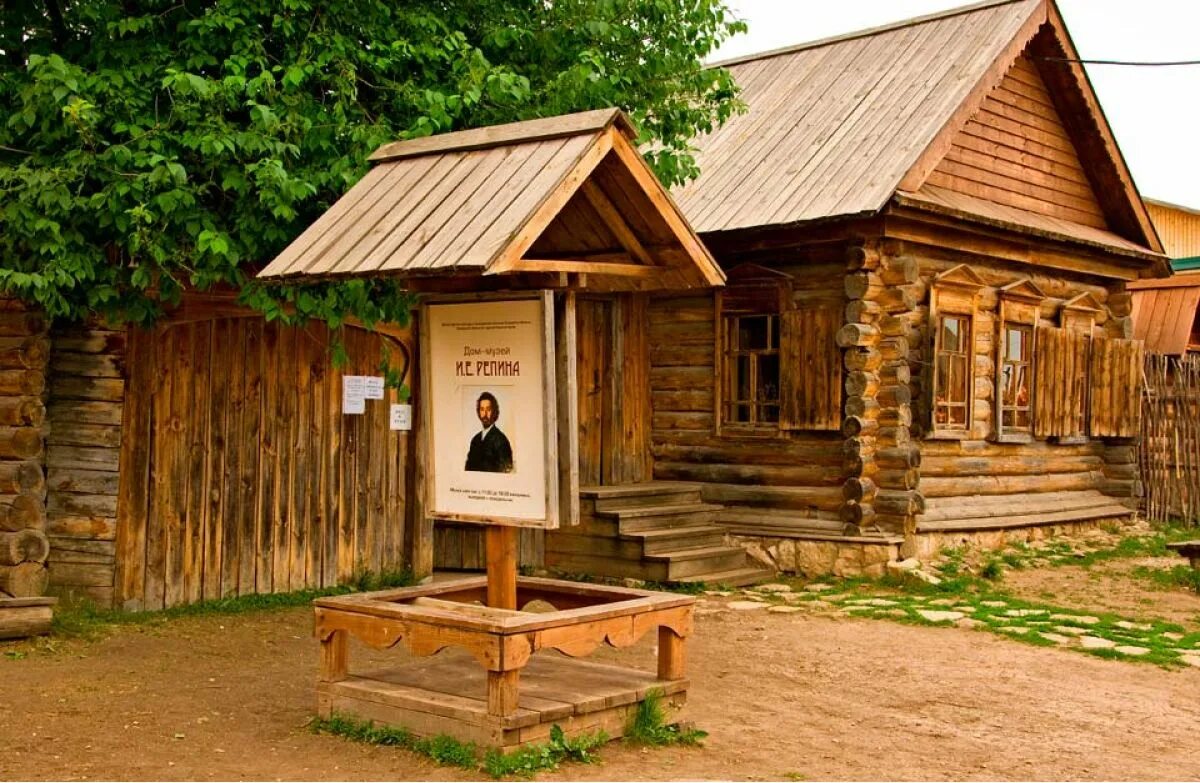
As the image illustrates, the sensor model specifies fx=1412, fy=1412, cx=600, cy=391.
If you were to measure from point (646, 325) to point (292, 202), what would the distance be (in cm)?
642

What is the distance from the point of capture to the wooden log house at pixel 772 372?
10.2 metres

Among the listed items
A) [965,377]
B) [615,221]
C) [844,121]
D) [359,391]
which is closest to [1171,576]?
[965,377]

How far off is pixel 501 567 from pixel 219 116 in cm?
390

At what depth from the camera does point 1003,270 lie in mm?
15500

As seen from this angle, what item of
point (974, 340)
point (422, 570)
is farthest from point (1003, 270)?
point (422, 570)

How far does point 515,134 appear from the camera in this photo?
281 inches

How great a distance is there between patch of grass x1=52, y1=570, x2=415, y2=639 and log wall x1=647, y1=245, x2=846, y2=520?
3.73 metres

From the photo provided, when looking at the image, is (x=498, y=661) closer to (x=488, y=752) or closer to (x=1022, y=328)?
(x=488, y=752)

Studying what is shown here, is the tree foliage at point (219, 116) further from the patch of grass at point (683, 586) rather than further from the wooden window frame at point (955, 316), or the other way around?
the wooden window frame at point (955, 316)

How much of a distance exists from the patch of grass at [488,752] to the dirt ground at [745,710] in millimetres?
81

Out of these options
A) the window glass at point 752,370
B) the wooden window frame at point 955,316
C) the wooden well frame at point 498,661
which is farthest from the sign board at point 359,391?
the wooden window frame at point 955,316

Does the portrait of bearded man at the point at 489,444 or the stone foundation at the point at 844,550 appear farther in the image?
the stone foundation at the point at 844,550

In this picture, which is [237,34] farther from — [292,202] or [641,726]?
[641,726]

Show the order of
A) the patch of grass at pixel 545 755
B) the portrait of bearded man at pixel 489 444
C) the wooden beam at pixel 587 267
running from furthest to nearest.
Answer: the portrait of bearded man at pixel 489 444 < the wooden beam at pixel 587 267 < the patch of grass at pixel 545 755
